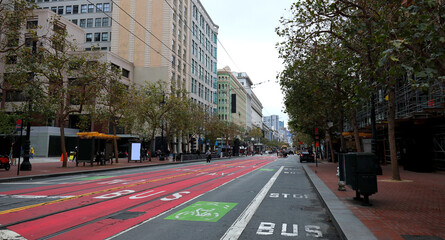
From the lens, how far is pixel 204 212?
7.53 meters

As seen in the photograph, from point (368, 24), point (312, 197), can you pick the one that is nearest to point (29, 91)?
point (312, 197)

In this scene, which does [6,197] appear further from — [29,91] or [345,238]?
[29,91]

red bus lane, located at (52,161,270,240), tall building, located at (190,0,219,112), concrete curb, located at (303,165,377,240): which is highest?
tall building, located at (190,0,219,112)

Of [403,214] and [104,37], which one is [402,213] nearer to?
[403,214]

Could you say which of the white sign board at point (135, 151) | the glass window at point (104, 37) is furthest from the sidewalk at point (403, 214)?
the glass window at point (104, 37)

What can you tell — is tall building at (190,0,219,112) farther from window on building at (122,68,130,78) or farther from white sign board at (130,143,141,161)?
white sign board at (130,143,141,161)

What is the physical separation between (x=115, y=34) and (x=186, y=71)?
1530 cm

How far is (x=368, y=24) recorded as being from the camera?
355 inches

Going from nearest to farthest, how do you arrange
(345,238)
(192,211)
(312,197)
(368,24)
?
(345,238) < (192,211) < (368,24) < (312,197)

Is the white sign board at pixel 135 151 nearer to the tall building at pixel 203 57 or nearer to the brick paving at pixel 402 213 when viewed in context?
the brick paving at pixel 402 213

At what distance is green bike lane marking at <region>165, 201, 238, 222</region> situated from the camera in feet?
22.6

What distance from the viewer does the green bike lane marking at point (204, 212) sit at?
6875 mm

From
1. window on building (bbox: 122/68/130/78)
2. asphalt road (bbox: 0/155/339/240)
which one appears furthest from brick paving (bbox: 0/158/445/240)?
window on building (bbox: 122/68/130/78)

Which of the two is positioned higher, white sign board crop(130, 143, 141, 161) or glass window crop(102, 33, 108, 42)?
glass window crop(102, 33, 108, 42)
